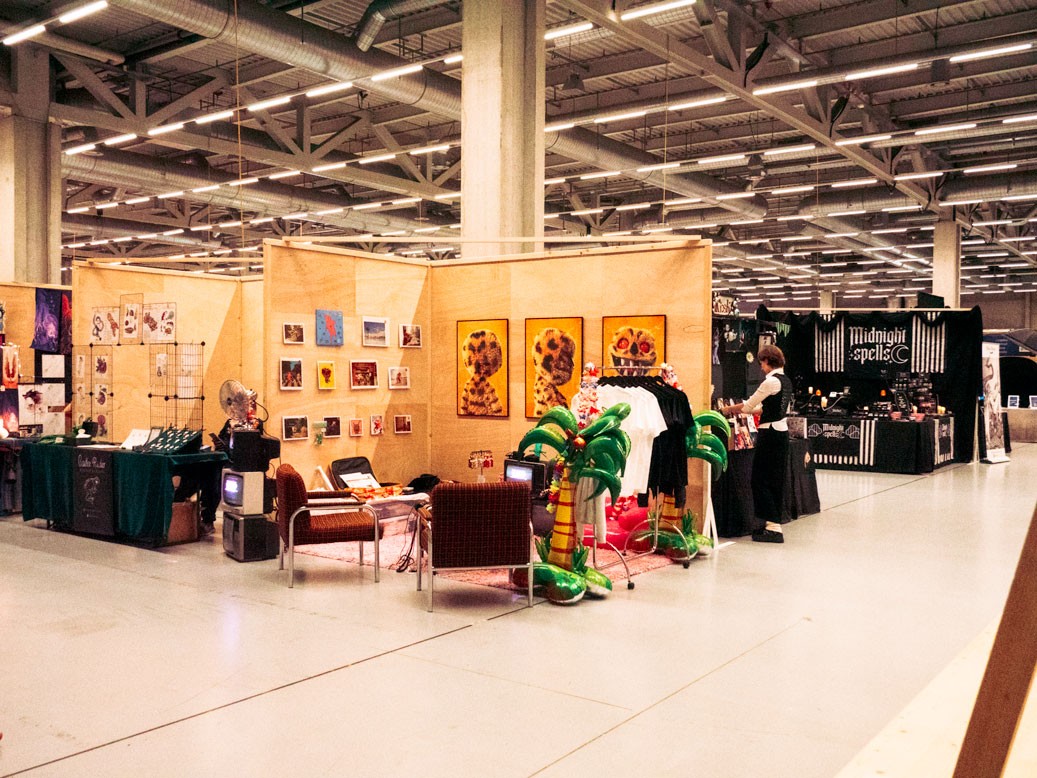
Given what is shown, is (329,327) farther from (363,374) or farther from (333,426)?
(333,426)

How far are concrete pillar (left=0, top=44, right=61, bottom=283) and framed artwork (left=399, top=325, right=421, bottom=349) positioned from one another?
668 cm

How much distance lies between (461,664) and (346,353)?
4086mm

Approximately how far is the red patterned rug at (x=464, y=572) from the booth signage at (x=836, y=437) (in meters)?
7.03

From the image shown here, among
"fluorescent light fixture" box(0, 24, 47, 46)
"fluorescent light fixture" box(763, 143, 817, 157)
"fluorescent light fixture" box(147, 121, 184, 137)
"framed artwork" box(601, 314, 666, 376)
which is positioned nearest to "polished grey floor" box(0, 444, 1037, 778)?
"framed artwork" box(601, 314, 666, 376)

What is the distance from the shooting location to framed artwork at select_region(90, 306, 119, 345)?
871 cm

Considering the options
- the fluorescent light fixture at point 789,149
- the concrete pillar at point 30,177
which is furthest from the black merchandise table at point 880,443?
the concrete pillar at point 30,177

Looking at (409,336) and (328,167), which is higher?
(328,167)

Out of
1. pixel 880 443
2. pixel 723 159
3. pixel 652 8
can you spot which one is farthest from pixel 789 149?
pixel 652 8

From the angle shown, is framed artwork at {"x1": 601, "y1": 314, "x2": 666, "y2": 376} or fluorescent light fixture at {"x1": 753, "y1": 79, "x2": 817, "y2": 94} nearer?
framed artwork at {"x1": 601, "y1": 314, "x2": 666, "y2": 376}

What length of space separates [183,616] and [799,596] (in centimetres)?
374

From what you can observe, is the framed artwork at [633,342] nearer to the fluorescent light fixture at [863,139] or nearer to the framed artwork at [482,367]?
the framed artwork at [482,367]

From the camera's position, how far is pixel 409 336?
27.4 ft

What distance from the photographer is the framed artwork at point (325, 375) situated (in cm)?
747

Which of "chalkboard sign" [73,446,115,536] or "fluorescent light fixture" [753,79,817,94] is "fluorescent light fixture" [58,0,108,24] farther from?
"fluorescent light fixture" [753,79,817,94]
